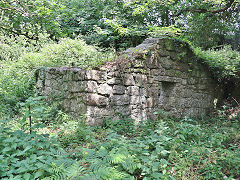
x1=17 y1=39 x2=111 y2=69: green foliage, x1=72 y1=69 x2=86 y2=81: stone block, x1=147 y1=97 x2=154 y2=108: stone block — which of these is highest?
x1=17 y1=39 x2=111 y2=69: green foliage

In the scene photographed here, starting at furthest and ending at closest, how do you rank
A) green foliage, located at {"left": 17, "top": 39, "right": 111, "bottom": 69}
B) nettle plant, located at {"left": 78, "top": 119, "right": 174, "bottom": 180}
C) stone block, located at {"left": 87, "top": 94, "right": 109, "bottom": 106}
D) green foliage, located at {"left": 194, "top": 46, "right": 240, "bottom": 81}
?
green foliage, located at {"left": 194, "top": 46, "right": 240, "bottom": 81} < green foliage, located at {"left": 17, "top": 39, "right": 111, "bottom": 69} < stone block, located at {"left": 87, "top": 94, "right": 109, "bottom": 106} < nettle plant, located at {"left": 78, "top": 119, "right": 174, "bottom": 180}

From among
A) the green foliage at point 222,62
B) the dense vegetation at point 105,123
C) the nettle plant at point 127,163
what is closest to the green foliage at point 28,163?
the dense vegetation at point 105,123

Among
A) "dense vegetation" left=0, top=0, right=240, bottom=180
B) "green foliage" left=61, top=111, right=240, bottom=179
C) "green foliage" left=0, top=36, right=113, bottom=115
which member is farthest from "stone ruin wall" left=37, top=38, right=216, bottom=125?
"green foliage" left=61, top=111, right=240, bottom=179

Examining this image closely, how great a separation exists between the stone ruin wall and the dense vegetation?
11.0 inches

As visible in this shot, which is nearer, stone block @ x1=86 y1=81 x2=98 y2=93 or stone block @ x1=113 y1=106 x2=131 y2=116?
stone block @ x1=86 y1=81 x2=98 y2=93

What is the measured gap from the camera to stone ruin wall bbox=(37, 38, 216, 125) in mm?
4207

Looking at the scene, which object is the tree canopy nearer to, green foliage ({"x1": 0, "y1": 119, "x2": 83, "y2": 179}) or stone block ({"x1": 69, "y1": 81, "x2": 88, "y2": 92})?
stone block ({"x1": 69, "y1": 81, "x2": 88, "y2": 92})

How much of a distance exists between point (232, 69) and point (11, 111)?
6895 mm

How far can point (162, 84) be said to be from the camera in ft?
17.8

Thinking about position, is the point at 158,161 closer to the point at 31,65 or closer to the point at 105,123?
the point at 105,123

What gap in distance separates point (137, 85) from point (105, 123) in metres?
1.28

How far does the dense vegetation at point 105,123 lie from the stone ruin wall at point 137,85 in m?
0.28

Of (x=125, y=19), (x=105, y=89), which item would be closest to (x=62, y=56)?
(x=105, y=89)

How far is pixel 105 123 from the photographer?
4227mm
